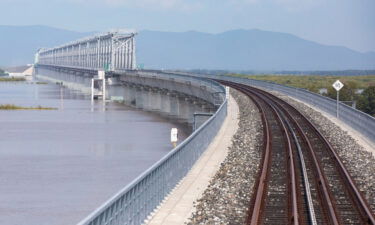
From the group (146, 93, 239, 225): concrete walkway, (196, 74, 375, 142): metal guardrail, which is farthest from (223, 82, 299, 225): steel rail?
(196, 74, 375, 142): metal guardrail

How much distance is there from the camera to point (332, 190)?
22.6 m

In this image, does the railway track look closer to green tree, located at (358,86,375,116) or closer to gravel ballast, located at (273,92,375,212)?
gravel ballast, located at (273,92,375,212)

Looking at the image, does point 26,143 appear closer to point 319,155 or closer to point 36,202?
point 36,202

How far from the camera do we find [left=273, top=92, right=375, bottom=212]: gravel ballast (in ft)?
76.7

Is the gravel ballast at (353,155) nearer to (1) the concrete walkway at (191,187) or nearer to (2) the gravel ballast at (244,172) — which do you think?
(2) the gravel ballast at (244,172)

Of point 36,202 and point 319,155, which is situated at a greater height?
point 319,155

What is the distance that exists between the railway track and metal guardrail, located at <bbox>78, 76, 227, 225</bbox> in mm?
2371

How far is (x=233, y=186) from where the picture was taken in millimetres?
22469

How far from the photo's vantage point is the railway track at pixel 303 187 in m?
18.2

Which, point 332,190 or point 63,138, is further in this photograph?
point 63,138

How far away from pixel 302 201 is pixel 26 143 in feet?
140

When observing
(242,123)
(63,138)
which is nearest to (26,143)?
(63,138)

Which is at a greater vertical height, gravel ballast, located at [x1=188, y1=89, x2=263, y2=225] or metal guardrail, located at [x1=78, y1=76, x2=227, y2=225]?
metal guardrail, located at [x1=78, y1=76, x2=227, y2=225]

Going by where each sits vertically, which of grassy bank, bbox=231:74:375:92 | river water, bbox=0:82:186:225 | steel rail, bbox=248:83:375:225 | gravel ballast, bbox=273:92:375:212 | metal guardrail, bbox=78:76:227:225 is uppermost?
metal guardrail, bbox=78:76:227:225
